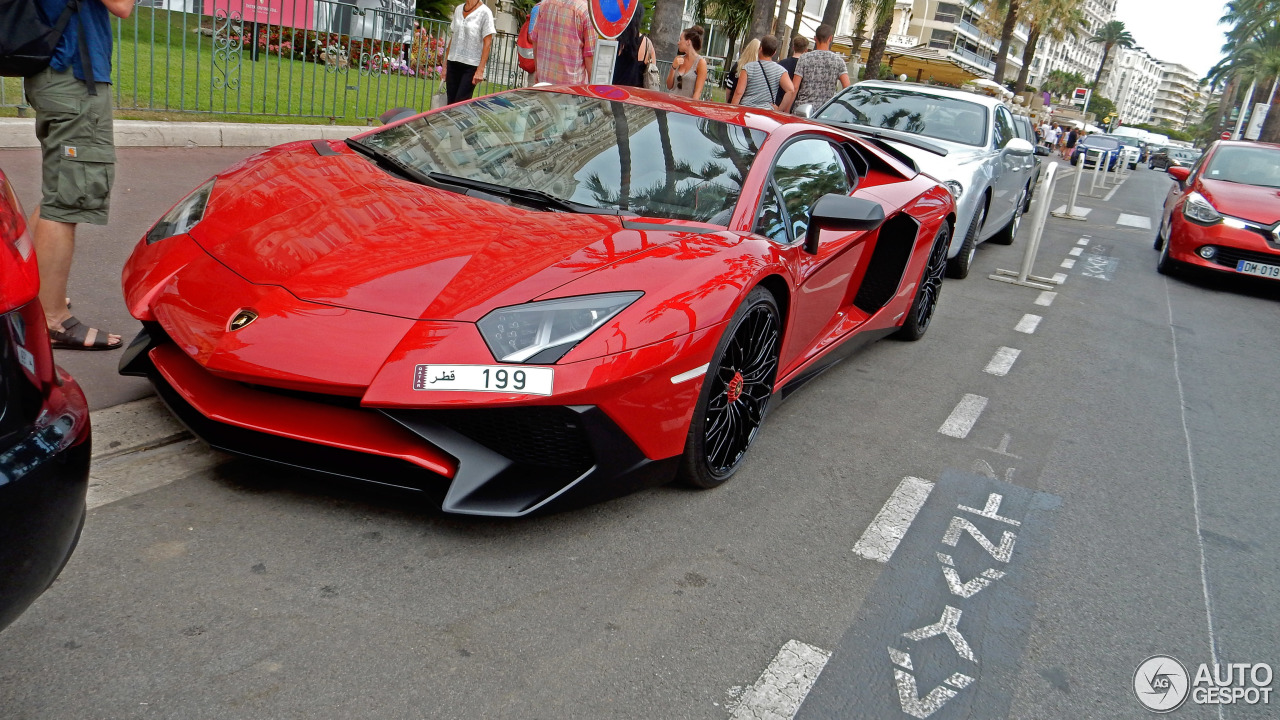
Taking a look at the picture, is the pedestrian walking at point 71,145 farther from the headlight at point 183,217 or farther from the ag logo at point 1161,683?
the ag logo at point 1161,683

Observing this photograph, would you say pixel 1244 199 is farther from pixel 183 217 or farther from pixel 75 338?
pixel 75 338

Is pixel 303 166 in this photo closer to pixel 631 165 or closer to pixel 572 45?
pixel 631 165

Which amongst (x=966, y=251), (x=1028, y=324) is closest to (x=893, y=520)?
(x=1028, y=324)

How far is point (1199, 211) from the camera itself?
9734mm

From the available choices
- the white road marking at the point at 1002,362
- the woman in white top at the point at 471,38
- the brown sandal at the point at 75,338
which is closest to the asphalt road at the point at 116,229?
the brown sandal at the point at 75,338

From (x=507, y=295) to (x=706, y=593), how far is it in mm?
993

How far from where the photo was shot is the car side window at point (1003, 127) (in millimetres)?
8953

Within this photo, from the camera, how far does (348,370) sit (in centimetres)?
253

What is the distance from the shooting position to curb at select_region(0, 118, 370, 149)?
702cm

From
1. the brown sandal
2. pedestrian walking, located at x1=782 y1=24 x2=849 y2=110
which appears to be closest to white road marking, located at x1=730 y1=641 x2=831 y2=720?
the brown sandal

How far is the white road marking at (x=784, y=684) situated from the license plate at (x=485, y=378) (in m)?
0.89

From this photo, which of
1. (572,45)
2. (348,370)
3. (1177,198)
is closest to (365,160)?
(348,370)

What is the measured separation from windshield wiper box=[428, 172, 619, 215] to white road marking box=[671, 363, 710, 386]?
0.70 meters

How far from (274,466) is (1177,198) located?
10.6m
